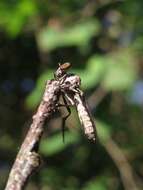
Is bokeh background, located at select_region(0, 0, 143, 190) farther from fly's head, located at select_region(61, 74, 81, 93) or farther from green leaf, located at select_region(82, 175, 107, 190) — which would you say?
fly's head, located at select_region(61, 74, 81, 93)

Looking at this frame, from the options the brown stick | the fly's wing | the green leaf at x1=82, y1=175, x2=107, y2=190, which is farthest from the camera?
the green leaf at x1=82, y1=175, x2=107, y2=190

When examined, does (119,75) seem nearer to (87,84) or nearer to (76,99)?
(87,84)

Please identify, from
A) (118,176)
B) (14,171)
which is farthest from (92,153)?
(14,171)

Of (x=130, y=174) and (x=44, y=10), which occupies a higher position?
(x=44, y=10)

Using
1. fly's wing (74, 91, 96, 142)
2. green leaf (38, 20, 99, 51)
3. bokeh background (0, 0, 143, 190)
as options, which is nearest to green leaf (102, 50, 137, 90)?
bokeh background (0, 0, 143, 190)

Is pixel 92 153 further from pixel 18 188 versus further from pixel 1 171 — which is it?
pixel 18 188

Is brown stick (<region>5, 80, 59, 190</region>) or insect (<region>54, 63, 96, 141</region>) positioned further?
insect (<region>54, 63, 96, 141</region>)
